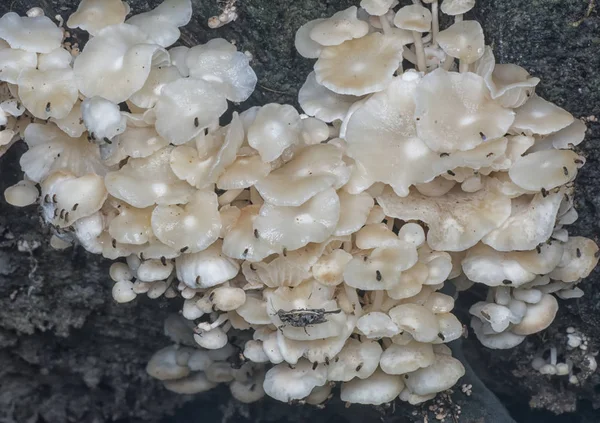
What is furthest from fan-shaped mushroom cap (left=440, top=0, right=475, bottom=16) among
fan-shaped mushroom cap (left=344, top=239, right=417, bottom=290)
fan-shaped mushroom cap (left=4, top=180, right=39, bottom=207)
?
fan-shaped mushroom cap (left=4, top=180, right=39, bottom=207)

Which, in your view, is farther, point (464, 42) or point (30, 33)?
point (30, 33)

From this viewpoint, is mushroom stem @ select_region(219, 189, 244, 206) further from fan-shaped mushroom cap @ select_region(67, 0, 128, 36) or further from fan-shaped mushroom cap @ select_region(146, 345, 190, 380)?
fan-shaped mushroom cap @ select_region(146, 345, 190, 380)

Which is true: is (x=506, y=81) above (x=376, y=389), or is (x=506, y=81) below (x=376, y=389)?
above

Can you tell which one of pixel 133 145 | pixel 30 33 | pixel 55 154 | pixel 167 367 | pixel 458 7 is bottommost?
pixel 167 367

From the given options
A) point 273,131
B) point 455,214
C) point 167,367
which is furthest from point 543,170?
point 167,367

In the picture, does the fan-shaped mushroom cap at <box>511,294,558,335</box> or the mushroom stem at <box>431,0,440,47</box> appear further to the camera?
the fan-shaped mushroom cap at <box>511,294,558,335</box>

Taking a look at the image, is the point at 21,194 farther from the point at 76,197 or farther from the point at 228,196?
the point at 228,196

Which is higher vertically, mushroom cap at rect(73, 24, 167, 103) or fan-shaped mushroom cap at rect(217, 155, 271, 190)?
mushroom cap at rect(73, 24, 167, 103)

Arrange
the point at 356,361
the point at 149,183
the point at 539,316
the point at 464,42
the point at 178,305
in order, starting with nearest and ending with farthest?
the point at 464,42 < the point at 149,183 < the point at 356,361 < the point at 539,316 < the point at 178,305
